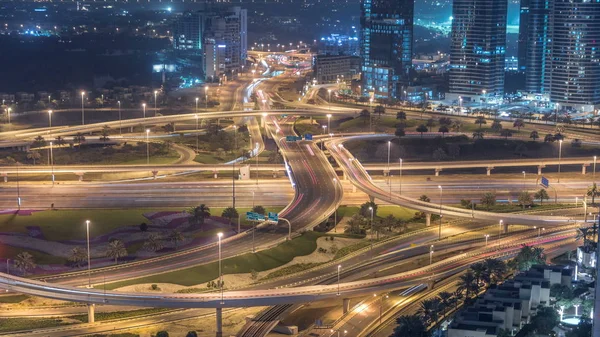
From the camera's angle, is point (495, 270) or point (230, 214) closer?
point (495, 270)

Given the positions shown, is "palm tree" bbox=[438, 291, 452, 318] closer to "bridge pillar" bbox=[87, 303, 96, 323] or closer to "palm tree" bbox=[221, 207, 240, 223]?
"bridge pillar" bbox=[87, 303, 96, 323]

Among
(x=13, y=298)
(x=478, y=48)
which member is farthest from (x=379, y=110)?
(x=13, y=298)

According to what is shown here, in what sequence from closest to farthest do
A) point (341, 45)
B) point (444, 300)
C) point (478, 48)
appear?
point (444, 300), point (478, 48), point (341, 45)

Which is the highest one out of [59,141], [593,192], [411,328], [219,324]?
[59,141]

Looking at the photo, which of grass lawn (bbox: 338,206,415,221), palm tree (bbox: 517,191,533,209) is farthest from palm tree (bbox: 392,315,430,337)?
palm tree (bbox: 517,191,533,209)

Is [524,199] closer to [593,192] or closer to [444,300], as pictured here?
[593,192]

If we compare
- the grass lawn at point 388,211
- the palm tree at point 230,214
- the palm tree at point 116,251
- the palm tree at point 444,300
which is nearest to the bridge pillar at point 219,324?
the palm tree at point 444,300

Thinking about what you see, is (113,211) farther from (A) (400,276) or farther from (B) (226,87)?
(B) (226,87)

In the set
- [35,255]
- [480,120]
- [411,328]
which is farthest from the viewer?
[480,120]
